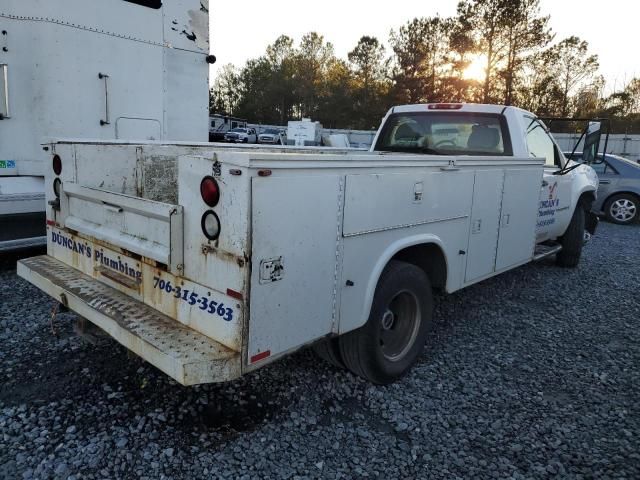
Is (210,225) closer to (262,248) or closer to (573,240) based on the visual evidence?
(262,248)

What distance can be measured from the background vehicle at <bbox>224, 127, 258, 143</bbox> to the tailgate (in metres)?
28.2

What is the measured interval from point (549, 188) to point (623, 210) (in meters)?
7.48

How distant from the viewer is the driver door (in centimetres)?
563

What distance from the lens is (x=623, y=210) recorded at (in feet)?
38.7

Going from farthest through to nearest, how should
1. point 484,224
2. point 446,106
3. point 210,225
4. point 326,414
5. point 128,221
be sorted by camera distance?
1. point 446,106
2. point 484,224
3. point 326,414
4. point 128,221
5. point 210,225

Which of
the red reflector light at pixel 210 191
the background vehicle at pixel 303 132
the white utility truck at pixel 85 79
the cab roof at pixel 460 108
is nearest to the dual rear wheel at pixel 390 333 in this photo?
the red reflector light at pixel 210 191

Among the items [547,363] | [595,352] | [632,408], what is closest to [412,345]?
[547,363]

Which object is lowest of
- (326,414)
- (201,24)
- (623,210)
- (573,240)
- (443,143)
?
(326,414)

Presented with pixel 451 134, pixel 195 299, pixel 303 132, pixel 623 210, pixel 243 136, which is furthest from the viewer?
pixel 243 136

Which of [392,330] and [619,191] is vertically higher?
[619,191]

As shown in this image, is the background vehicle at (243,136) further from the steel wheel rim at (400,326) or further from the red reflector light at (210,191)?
the red reflector light at (210,191)

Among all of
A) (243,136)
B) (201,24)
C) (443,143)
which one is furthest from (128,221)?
(243,136)

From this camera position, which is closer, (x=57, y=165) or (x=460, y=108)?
(x=57, y=165)

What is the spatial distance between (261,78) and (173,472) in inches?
2719
